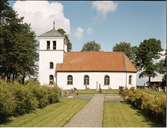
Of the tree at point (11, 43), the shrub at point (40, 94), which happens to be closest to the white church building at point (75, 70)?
the tree at point (11, 43)

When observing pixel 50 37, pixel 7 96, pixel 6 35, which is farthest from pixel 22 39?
pixel 7 96

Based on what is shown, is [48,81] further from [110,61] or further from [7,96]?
[7,96]

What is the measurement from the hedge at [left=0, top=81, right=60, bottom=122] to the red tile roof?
123 ft

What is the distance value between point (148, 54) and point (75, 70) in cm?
1996

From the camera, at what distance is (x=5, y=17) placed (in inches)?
1852

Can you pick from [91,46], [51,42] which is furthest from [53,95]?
[91,46]

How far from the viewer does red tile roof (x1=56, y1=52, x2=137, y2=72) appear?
68125 millimetres

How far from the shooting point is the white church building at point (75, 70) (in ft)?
223

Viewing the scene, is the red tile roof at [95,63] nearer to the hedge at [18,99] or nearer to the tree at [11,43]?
the tree at [11,43]

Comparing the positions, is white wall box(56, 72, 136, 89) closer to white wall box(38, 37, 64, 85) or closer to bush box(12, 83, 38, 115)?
white wall box(38, 37, 64, 85)

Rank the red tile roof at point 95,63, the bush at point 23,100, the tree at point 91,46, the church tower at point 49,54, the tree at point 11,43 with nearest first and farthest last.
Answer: the bush at point 23,100
the tree at point 11,43
the red tile roof at point 95,63
the church tower at point 49,54
the tree at point 91,46

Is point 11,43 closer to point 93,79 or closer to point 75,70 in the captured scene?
point 75,70

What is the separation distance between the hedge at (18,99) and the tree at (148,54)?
52.1 metres

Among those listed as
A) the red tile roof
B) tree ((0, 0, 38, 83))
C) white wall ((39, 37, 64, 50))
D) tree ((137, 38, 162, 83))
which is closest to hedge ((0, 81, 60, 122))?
tree ((0, 0, 38, 83))
